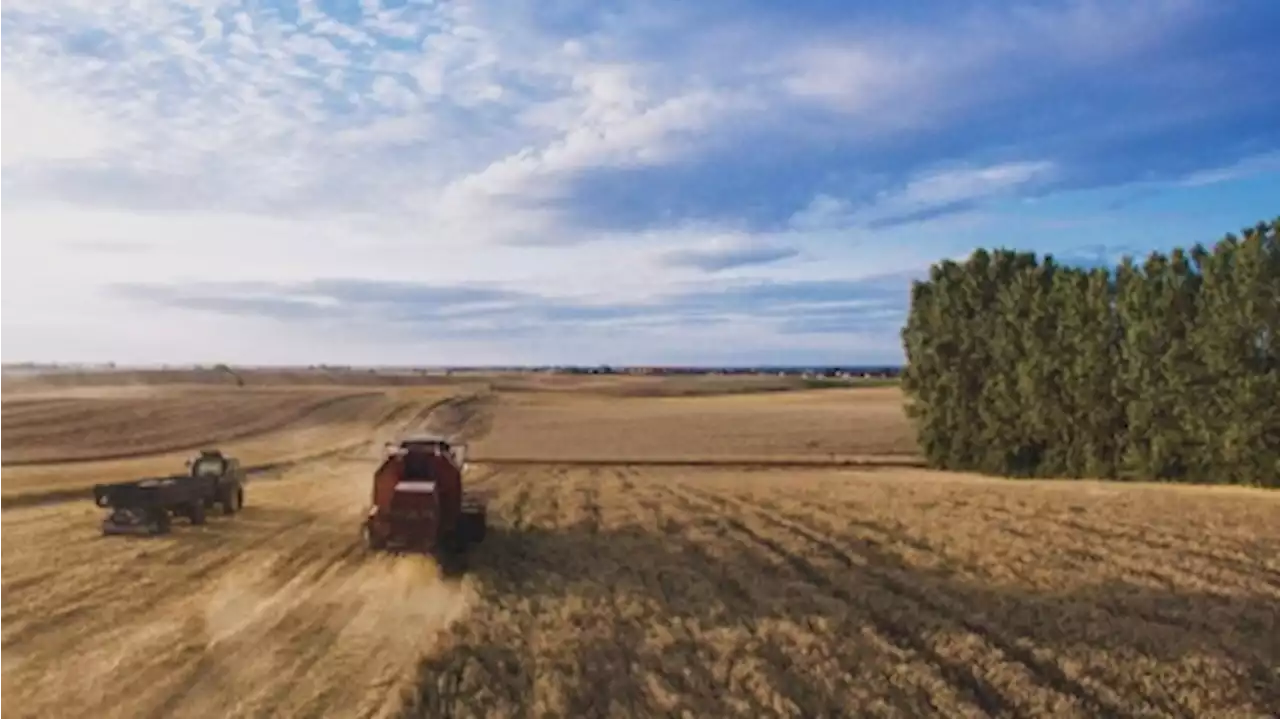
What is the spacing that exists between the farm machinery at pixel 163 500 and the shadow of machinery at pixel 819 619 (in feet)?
27.1

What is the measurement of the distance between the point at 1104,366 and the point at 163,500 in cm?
3234

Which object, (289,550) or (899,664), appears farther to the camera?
(289,550)

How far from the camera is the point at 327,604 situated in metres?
18.5

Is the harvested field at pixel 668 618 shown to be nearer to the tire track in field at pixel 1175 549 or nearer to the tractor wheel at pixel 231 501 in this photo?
the tire track in field at pixel 1175 549

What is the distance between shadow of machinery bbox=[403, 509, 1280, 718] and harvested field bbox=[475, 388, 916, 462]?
105ft

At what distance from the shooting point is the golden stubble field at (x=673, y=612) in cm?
1324


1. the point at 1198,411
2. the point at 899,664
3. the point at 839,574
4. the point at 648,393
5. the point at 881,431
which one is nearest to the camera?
the point at 899,664

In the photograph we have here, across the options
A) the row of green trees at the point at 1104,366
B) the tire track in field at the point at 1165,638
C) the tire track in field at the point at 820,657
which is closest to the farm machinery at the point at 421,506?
the tire track in field at the point at 820,657

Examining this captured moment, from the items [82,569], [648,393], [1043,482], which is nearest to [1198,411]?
[1043,482]

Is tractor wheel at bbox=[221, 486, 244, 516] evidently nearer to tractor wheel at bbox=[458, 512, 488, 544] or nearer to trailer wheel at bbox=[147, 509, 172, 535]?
trailer wheel at bbox=[147, 509, 172, 535]

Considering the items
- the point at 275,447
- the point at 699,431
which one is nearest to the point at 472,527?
the point at 275,447

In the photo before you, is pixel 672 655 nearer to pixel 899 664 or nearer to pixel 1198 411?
pixel 899 664

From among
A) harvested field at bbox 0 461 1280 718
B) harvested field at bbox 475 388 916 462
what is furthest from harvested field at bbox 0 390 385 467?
harvested field at bbox 0 461 1280 718

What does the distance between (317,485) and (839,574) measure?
80.8ft
